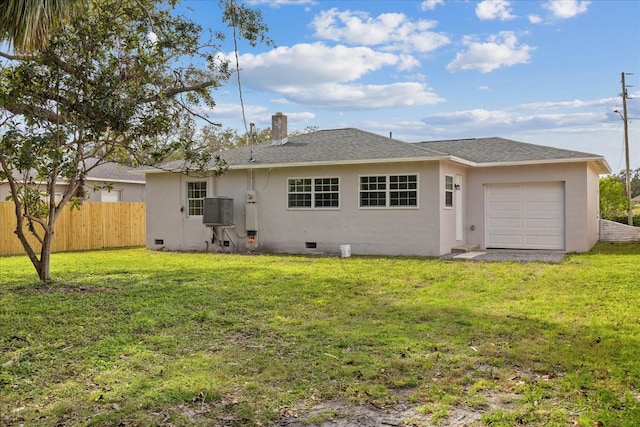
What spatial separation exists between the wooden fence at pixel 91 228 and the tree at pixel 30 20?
10.3 metres

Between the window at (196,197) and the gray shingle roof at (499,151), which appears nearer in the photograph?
the gray shingle roof at (499,151)

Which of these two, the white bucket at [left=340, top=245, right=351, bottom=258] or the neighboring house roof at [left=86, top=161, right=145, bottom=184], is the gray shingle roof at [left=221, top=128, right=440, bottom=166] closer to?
the white bucket at [left=340, top=245, right=351, bottom=258]

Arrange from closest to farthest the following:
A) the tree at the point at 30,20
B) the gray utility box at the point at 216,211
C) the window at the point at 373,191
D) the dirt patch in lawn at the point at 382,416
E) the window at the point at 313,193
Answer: the dirt patch in lawn at the point at 382,416 < the tree at the point at 30,20 < the window at the point at 373,191 < the window at the point at 313,193 < the gray utility box at the point at 216,211

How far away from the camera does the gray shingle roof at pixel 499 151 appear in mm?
15463

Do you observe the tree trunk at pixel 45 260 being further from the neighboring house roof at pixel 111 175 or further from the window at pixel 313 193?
the neighboring house roof at pixel 111 175

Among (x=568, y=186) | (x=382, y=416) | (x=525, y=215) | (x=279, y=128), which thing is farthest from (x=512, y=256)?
(x=382, y=416)

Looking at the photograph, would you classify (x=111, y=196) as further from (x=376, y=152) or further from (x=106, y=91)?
(x=106, y=91)

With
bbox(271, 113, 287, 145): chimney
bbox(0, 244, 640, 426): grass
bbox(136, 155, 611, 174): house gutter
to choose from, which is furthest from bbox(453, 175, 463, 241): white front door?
bbox(271, 113, 287, 145): chimney

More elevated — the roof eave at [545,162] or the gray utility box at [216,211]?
the roof eave at [545,162]

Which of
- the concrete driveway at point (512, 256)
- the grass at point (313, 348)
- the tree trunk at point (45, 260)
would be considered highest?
the tree trunk at point (45, 260)

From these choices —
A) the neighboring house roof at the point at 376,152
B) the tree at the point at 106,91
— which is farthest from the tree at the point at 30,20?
the neighboring house roof at the point at 376,152

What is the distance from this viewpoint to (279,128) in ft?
62.5

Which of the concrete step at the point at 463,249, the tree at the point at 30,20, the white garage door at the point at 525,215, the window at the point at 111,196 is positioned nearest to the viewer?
the tree at the point at 30,20

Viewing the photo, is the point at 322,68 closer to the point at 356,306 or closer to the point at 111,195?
the point at 356,306
